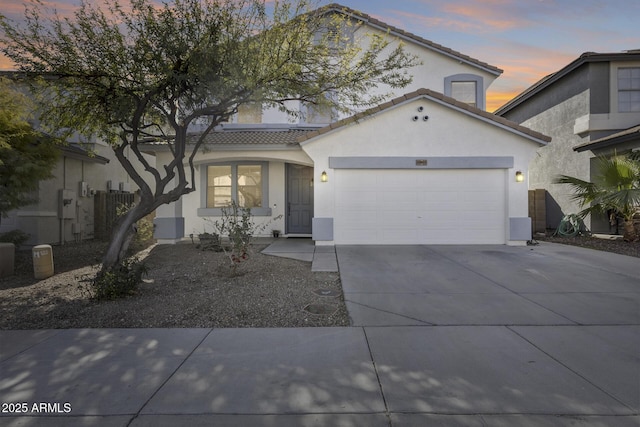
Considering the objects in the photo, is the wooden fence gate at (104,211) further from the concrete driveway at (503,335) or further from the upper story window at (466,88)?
the upper story window at (466,88)

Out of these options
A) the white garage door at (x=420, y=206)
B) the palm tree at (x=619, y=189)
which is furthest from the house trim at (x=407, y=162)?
the palm tree at (x=619, y=189)

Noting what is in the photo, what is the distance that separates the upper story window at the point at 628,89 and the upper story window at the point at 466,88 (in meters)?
5.16

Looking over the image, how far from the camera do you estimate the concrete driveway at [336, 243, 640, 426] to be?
3041 millimetres

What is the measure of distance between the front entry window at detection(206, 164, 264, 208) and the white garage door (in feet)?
11.8

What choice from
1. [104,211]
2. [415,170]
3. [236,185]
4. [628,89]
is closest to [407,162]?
[415,170]

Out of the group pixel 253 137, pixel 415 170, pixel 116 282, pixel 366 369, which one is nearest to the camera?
pixel 366 369

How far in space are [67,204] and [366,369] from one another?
531 inches

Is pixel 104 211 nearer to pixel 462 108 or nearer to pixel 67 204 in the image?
pixel 67 204

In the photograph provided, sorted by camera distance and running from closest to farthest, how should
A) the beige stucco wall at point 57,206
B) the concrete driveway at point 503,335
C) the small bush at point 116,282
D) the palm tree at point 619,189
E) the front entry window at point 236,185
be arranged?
the concrete driveway at point 503,335 → the small bush at point 116,282 → the palm tree at point 619,189 → the beige stucco wall at point 57,206 → the front entry window at point 236,185

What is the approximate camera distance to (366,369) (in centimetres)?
357

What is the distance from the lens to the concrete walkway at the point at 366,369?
2883 millimetres

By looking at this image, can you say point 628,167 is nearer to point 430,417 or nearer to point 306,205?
point 306,205

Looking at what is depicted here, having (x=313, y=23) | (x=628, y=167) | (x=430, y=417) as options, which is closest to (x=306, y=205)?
(x=313, y=23)

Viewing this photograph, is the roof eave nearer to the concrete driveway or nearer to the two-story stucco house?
the two-story stucco house
